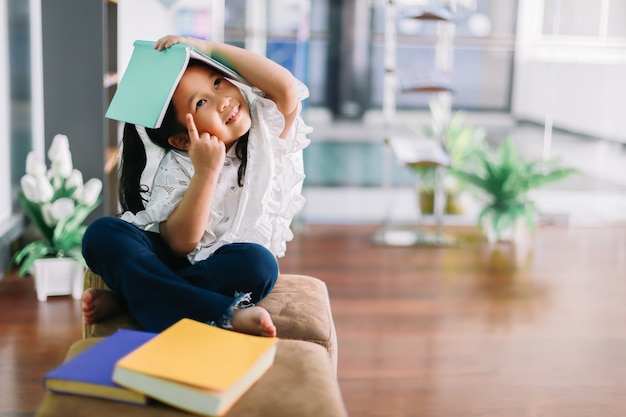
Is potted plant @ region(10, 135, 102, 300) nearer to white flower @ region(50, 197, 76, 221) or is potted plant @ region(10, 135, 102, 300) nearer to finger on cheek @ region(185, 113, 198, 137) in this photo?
white flower @ region(50, 197, 76, 221)

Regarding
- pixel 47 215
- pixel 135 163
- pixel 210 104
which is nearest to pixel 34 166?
pixel 47 215

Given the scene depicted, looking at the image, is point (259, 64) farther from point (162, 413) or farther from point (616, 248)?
point (616, 248)

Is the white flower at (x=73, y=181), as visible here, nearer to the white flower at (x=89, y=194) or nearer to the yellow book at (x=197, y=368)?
the white flower at (x=89, y=194)

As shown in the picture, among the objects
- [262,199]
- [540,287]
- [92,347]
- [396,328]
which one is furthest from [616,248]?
[92,347]

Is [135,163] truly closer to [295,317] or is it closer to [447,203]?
[295,317]

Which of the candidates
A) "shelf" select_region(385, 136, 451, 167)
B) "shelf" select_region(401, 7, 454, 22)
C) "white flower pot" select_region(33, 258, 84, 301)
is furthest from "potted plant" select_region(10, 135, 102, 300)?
"shelf" select_region(401, 7, 454, 22)

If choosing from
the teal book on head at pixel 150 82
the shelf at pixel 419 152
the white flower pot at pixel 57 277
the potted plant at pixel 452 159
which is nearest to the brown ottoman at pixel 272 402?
the teal book on head at pixel 150 82

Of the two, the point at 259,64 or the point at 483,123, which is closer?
the point at 259,64

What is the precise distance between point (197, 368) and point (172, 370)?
37 mm

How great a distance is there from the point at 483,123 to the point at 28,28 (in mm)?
4246

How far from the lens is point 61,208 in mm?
2652

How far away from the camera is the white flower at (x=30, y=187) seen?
261 centimetres

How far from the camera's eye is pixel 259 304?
161 cm

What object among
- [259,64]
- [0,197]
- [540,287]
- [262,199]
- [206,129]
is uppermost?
[259,64]
